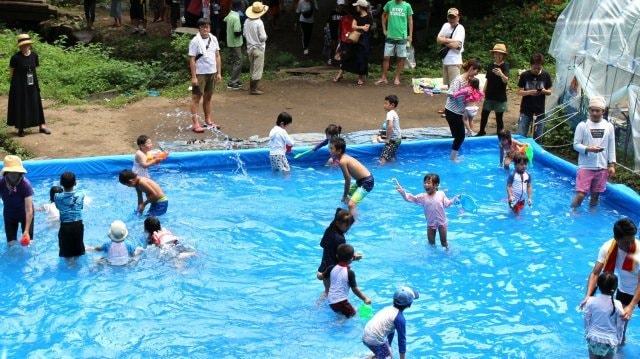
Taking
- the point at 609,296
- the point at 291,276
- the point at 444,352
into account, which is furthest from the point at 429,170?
the point at 609,296

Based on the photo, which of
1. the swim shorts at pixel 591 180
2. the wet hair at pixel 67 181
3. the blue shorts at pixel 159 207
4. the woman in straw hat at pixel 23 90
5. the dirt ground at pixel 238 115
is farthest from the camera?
the dirt ground at pixel 238 115

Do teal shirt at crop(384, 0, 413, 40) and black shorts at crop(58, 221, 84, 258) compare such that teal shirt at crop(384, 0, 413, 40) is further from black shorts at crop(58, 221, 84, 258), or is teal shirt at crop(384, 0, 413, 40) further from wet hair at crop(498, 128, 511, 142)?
black shorts at crop(58, 221, 84, 258)

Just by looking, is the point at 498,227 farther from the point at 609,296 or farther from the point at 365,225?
the point at 609,296

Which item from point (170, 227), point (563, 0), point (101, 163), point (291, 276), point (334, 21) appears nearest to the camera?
point (291, 276)

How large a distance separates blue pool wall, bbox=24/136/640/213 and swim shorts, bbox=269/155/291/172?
44cm

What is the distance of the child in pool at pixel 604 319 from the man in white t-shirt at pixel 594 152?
167 inches

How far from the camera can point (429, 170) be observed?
13898mm

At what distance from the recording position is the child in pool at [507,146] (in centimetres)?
1329

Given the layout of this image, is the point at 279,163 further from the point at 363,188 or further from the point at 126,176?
the point at 126,176

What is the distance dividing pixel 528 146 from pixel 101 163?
696 cm

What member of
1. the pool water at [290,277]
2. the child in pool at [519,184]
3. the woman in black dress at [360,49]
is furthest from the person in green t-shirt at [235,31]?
the child in pool at [519,184]

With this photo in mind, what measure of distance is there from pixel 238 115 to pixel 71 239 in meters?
6.82

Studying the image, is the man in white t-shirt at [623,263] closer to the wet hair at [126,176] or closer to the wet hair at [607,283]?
the wet hair at [607,283]

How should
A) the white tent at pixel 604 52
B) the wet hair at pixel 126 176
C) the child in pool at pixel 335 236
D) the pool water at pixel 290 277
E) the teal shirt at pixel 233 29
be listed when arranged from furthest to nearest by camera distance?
the teal shirt at pixel 233 29, the white tent at pixel 604 52, the wet hair at pixel 126 176, the child in pool at pixel 335 236, the pool water at pixel 290 277
